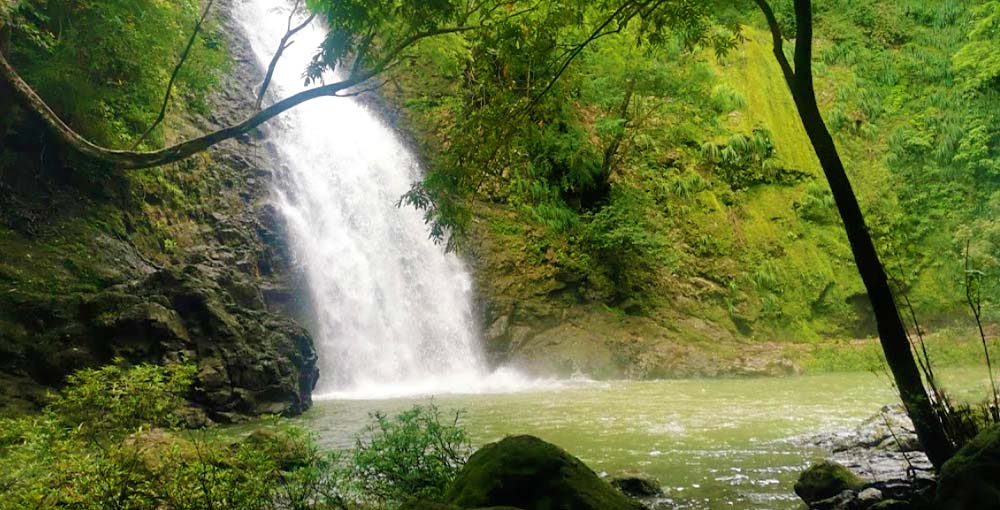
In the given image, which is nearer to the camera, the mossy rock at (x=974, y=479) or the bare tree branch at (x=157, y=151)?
the mossy rock at (x=974, y=479)

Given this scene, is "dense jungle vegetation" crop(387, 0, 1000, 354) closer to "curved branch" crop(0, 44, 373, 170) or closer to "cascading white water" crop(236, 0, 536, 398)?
"cascading white water" crop(236, 0, 536, 398)

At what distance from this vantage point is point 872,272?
445 cm

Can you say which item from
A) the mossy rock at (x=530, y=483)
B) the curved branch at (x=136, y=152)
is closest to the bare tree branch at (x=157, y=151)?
the curved branch at (x=136, y=152)

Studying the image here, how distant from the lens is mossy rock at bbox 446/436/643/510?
143 inches

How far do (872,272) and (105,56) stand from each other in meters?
10.8

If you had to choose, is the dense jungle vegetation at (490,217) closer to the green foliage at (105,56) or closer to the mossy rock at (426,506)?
the green foliage at (105,56)

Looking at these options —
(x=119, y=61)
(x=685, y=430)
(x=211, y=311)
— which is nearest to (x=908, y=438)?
(x=685, y=430)

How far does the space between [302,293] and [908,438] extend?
1127cm

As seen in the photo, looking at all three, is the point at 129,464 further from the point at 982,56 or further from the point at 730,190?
the point at 982,56

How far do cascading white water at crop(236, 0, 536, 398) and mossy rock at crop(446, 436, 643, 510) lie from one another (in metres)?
8.20

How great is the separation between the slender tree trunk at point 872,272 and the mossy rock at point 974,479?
924 millimetres

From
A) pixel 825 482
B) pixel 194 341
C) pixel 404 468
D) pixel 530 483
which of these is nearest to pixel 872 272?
pixel 825 482

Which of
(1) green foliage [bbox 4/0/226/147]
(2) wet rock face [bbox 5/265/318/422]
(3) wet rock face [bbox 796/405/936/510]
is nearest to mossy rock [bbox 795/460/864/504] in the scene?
(3) wet rock face [bbox 796/405/936/510]

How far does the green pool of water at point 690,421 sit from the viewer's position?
528 centimetres
